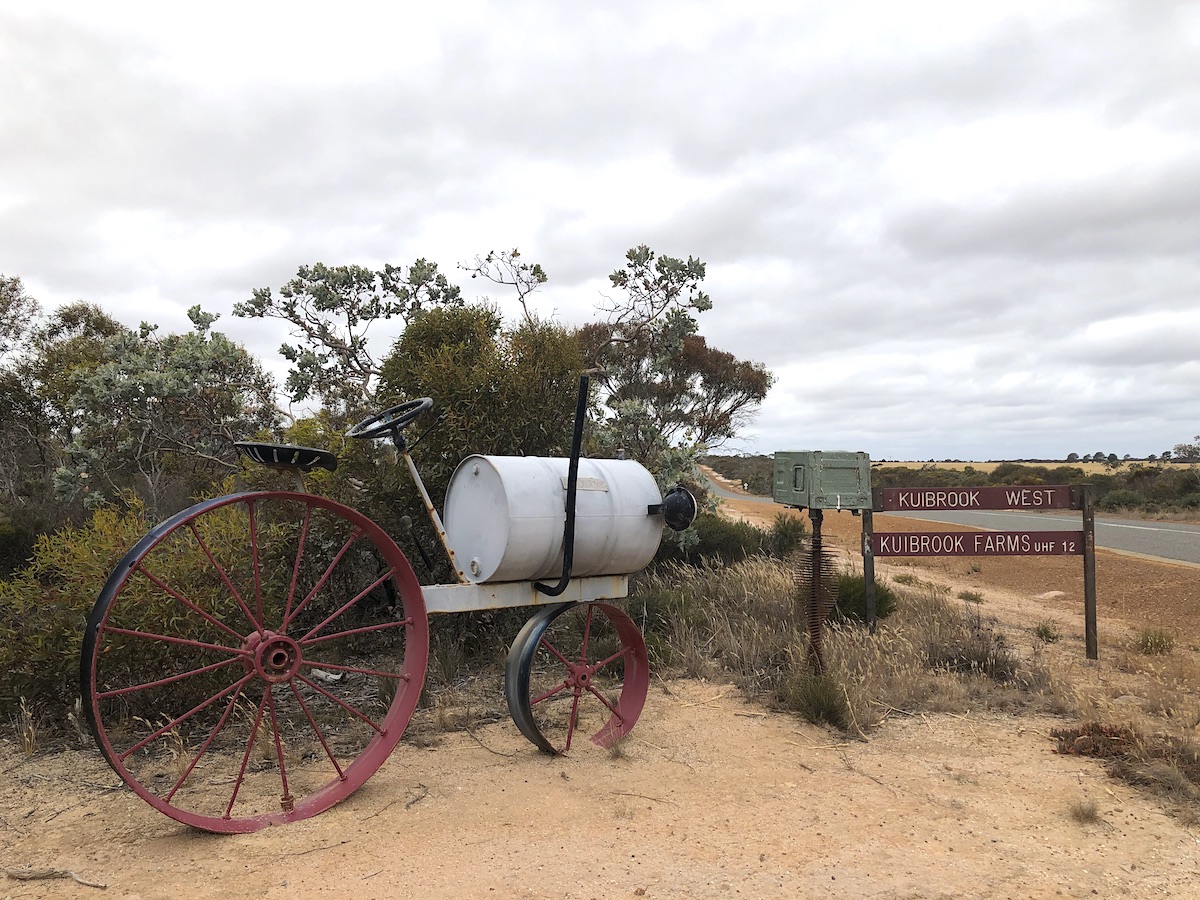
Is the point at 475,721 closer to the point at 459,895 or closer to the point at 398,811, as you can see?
the point at 398,811

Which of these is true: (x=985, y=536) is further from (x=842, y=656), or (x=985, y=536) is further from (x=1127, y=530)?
(x=1127, y=530)

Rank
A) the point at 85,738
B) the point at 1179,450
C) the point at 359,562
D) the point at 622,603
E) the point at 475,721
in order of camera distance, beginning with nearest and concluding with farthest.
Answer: the point at 85,738 → the point at 475,721 → the point at 359,562 → the point at 622,603 → the point at 1179,450

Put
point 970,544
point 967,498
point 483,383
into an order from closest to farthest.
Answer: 1. point 483,383
2. point 970,544
3. point 967,498

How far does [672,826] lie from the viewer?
3.81m

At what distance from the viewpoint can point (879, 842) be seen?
3648mm

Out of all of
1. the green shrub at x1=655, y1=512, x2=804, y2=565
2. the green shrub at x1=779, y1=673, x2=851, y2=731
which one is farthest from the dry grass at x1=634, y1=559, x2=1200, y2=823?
the green shrub at x1=655, y1=512, x2=804, y2=565

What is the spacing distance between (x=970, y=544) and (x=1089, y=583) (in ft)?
3.65

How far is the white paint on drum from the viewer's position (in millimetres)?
4391

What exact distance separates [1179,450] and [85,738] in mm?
52289

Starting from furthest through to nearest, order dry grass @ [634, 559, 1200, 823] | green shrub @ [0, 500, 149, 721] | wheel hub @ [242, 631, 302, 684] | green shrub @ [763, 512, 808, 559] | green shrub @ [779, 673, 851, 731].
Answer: green shrub @ [763, 512, 808, 559]
green shrub @ [779, 673, 851, 731]
green shrub @ [0, 500, 149, 721]
dry grass @ [634, 559, 1200, 823]
wheel hub @ [242, 631, 302, 684]

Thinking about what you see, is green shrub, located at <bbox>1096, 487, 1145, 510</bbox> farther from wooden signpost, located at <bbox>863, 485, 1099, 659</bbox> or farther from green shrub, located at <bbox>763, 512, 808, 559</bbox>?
wooden signpost, located at <bbox>863, 485, 1099, 659</bbox>

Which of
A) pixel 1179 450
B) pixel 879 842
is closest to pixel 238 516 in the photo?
pixel 879 842

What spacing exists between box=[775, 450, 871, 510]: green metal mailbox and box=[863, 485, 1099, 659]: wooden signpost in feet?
4.36

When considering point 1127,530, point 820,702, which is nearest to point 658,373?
point 820,702
